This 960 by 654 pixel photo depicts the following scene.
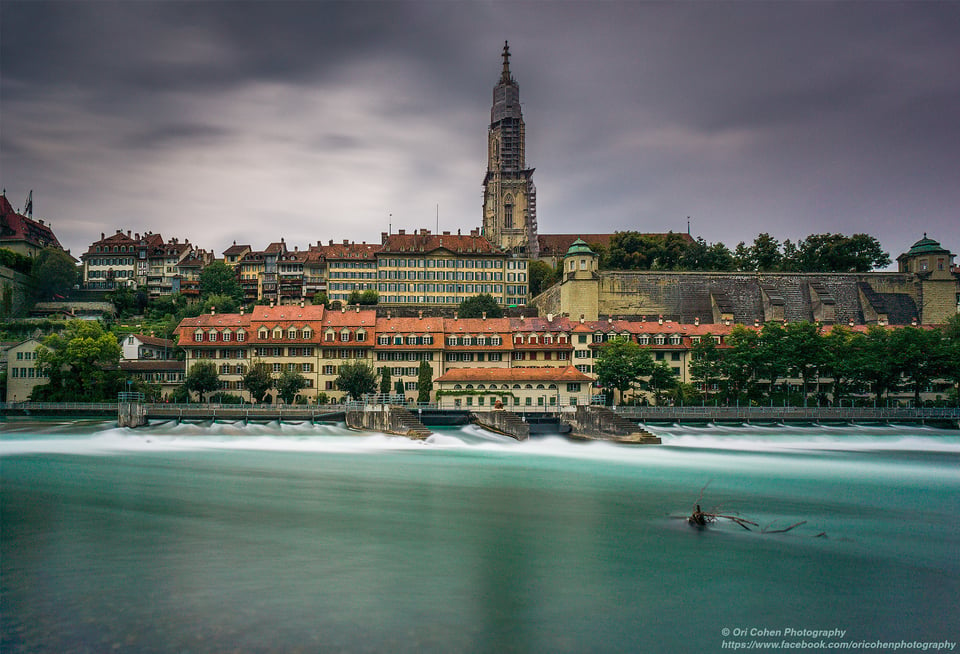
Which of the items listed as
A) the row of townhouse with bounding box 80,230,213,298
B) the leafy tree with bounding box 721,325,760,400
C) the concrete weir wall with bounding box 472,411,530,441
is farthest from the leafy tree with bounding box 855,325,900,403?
the row of townhouse with bounding box 80,230,213,298

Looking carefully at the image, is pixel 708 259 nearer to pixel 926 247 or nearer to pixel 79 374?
pixel 926 247

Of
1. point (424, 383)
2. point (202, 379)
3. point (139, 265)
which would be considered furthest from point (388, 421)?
point (139, 265)

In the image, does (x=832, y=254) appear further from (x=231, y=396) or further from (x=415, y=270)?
(x=231, y=396)

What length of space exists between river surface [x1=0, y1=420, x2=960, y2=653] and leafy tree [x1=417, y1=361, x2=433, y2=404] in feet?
83.2

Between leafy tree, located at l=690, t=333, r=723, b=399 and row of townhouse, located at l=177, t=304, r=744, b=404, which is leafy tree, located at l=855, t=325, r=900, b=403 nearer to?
leafy tree, located at l=690, t=333, r=723, b=399

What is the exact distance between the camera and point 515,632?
14367 mm

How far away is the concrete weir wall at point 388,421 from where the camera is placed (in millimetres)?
49281

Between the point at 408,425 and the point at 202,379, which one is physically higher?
the point at 202,379

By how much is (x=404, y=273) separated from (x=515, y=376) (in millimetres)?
51210

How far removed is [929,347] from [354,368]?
48807 mm

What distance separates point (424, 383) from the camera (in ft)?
211

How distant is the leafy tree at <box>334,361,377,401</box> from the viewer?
60562 mm

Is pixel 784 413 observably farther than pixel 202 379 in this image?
No

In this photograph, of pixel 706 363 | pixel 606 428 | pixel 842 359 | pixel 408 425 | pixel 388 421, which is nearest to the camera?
pixel 408 425
